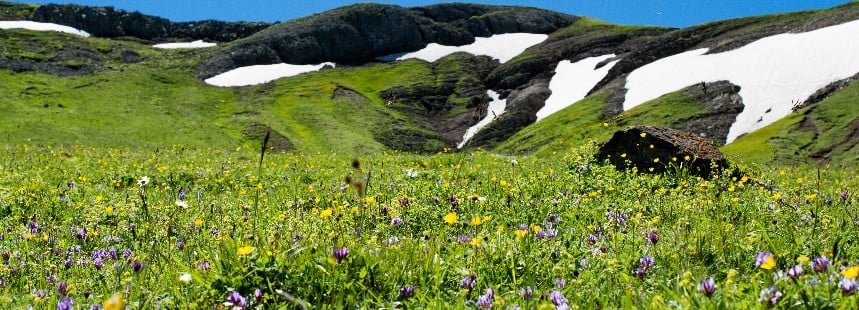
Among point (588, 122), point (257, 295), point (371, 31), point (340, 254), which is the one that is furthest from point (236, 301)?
point (371, 31)

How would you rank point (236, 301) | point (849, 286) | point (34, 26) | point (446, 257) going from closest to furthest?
point (849, 286) < point (236, 301) < point (446, 257) < point (34, 26)

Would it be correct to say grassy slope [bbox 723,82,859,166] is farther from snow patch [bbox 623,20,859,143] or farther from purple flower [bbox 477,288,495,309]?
purple flower [bbox 477,288,495,309]

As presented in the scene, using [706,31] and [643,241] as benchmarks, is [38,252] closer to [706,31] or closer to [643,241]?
[643,241]

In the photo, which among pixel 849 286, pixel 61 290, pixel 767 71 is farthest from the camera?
pixel 767 71

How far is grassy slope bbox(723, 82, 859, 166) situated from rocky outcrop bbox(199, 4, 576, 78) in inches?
3890

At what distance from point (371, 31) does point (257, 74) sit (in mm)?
42001

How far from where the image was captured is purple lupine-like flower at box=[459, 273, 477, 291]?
3.85 meters

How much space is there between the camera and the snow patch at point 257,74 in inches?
4434

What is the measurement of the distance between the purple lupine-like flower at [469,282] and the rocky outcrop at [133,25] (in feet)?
586

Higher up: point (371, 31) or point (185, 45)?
point (371, 31)

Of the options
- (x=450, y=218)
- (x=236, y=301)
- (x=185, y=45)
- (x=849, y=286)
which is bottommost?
(x=236, y=301)

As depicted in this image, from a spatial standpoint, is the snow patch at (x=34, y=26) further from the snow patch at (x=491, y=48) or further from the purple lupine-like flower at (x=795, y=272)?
the purple lupine-like flower at (x=795, y=272)

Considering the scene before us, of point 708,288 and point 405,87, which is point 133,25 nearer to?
point 405,87

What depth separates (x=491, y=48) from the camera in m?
156
